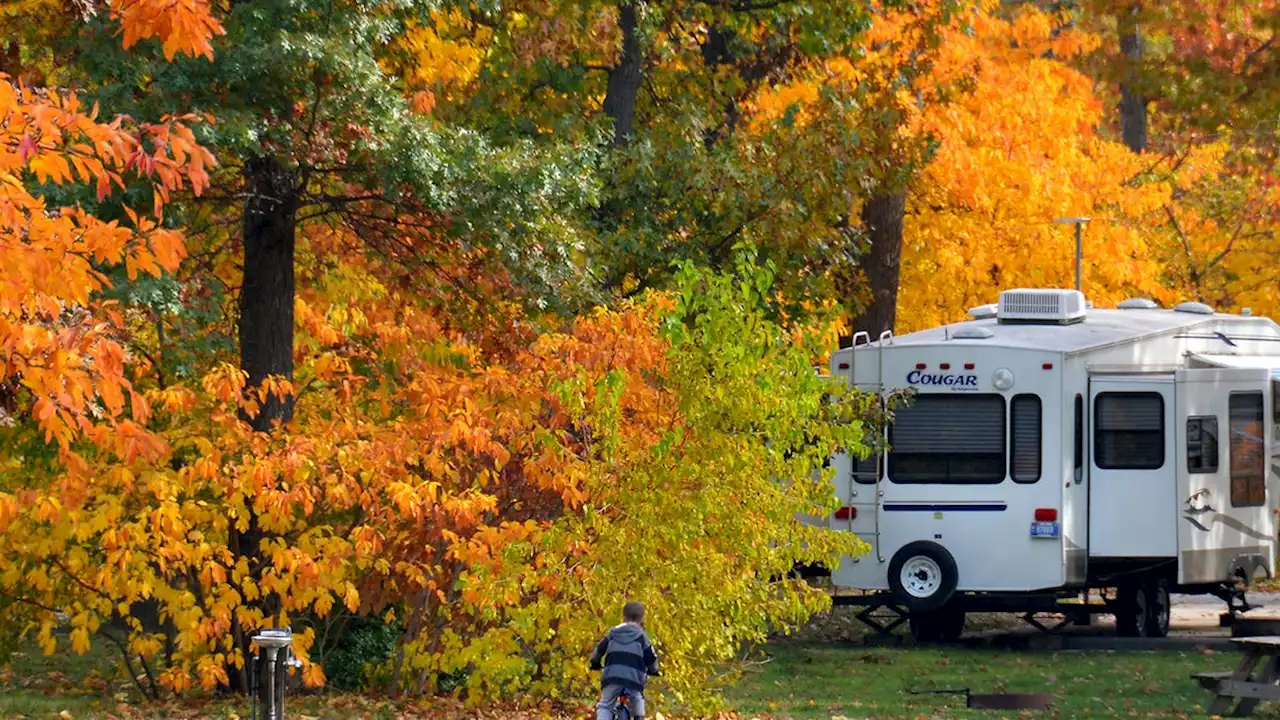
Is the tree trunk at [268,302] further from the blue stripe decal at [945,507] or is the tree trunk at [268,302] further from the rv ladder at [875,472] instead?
→ the blue stripe decal at [945,507]

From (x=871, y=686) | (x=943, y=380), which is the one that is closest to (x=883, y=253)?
(x=943, y=380)

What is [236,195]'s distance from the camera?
1556cm

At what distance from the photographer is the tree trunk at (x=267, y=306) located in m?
16.2

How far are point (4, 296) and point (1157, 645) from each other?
14.8 metres

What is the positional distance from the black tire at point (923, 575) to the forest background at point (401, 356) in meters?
1.81

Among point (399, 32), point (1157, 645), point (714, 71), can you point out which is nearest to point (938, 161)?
point (714, 71)

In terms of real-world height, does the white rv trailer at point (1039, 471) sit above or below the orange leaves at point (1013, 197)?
below

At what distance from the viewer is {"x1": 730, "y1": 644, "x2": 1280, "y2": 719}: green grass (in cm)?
1605

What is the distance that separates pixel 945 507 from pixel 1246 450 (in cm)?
359

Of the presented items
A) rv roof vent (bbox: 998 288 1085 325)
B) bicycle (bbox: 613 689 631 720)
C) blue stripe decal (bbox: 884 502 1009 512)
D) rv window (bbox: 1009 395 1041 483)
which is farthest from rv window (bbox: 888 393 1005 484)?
bicycle (bbox: 613 689 631 720)

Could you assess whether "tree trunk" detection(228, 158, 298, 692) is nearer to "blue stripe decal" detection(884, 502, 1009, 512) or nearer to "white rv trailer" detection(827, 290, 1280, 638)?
"white rv trailer" detection(827, 290, 1280, 638)

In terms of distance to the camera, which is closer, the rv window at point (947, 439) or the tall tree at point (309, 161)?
the tall tree at point (309, 161)

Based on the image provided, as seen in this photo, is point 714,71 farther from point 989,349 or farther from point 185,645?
point 185,645

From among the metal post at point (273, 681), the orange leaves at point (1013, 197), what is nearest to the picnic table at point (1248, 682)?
the metal post at point (273, 681)
